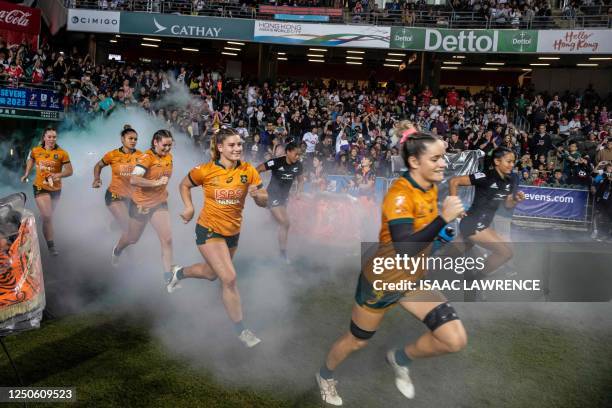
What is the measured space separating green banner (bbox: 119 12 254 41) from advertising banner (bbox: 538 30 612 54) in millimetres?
10946

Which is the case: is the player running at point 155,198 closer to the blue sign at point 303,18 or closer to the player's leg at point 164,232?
the player's leg at point 164,232

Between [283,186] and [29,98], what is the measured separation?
10.0 metres

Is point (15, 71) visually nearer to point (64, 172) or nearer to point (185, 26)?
point (185, 26)

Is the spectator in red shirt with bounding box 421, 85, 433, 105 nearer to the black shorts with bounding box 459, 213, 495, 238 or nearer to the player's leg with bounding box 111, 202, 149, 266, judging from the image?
the black shorts with bounding box 459, 213, 495, 238

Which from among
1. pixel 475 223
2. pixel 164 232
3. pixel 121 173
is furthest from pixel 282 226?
pixel 475 223

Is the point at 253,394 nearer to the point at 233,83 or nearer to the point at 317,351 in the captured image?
the point at 317,351

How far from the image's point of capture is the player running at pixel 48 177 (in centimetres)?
845

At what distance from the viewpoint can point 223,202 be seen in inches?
221

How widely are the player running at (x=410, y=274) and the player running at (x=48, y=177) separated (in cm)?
574

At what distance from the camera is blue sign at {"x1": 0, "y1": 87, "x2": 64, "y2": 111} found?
15398 millimetres

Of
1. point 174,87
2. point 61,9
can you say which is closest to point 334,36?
point 174,87

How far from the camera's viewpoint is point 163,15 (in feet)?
72.6

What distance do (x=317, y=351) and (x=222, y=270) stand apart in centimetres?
116

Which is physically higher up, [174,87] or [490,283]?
[174,87]
